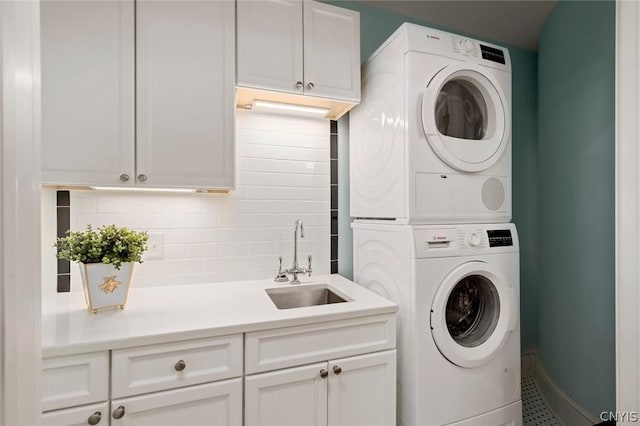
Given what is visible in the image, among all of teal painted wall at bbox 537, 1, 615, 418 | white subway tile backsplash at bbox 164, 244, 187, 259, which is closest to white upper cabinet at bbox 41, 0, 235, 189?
white subway tile backsplash at bbox 164, 244, 187, 259

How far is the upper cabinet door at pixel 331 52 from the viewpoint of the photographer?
165cm

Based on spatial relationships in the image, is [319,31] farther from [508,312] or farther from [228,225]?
[508,312]

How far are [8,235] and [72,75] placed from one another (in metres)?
1.29

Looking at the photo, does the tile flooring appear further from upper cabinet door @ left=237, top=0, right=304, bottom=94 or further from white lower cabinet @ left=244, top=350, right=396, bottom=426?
upper cabinet door @ left=237, top=0, right=304, bottom=94

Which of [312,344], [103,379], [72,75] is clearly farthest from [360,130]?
[103,379]

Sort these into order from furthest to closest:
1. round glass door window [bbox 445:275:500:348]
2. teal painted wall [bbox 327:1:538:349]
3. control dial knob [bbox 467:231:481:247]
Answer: teal painted wall [bbox 327:1:538:349] → round glass door window [bbox 445:275:500:348] → control dial knob [bbox 467:231:481:247]

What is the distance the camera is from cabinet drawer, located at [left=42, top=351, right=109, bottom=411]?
998mm

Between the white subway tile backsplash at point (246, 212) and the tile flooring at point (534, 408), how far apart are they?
170 cm

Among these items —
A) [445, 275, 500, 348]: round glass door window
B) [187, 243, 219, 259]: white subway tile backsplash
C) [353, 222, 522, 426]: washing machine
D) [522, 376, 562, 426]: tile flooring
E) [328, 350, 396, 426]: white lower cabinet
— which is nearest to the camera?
[328, 350, 396, 426]: white lower cabinet

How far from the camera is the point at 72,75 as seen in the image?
1311mm

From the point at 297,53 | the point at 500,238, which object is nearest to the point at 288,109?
the point at 297,53

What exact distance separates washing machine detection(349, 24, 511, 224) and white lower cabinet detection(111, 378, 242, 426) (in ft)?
3.54

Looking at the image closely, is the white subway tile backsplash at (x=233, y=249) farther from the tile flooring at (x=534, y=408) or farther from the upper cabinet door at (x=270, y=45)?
the tile flooring at (x=534, y=408)

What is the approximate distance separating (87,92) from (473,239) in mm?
1910
